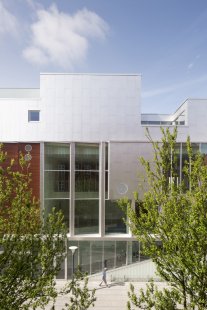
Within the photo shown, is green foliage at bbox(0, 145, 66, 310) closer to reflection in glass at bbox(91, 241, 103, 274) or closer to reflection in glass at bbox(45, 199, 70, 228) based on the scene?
reflection in glass at bbox(45, 199, 70, 228)

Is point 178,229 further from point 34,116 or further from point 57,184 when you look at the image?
point 34,116

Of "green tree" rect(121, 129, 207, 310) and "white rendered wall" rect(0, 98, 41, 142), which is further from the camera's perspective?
"white rendered wall" rect(0, 98, 41, 142)

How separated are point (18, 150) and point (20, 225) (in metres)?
15.8

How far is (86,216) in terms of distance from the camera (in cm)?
2208

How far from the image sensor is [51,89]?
2181 cm

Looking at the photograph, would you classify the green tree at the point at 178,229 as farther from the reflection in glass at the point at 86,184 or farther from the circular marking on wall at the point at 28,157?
the circular marking on wall at the point at 28,157

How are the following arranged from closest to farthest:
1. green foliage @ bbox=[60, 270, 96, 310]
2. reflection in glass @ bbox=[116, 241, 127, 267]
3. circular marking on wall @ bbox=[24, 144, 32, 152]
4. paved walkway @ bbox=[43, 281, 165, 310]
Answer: green foliage @ bbox=[60, 270, 96, 310], paved walkway @ bbox=[43, 281, 165, 310], circular marking on wall @ bbox=[24, 144, 32, 152], reflection in glass @ bbox=[116, 241, 127, 267]

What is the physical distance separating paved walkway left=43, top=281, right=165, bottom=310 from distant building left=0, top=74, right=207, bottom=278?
1.99 m

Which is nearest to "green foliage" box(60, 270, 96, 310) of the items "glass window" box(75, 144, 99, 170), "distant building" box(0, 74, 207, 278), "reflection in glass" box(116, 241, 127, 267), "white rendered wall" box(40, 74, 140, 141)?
"distant building" box(0, 74, 207, 278)

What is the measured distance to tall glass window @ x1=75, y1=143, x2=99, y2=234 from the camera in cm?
2189

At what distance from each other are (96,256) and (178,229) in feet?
57.9

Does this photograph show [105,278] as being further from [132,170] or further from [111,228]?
[132,170]

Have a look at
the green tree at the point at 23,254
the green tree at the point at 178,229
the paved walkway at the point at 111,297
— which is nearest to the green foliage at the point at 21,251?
the green tree at the point at 23,254

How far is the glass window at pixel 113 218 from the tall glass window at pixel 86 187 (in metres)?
1.01
